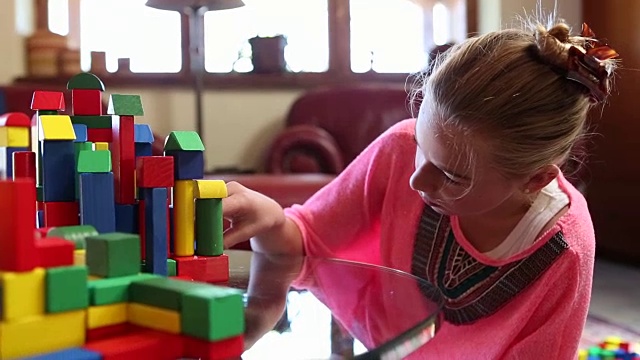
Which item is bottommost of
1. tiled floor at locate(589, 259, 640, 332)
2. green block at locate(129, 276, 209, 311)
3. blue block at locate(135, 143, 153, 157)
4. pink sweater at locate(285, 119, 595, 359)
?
tiled floor at locate(589, 259, 640, 332)

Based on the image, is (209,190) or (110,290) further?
(209,190)

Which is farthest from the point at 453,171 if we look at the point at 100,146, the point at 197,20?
the point at 197,20

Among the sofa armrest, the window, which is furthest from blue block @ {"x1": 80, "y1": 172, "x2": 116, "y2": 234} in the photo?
the window

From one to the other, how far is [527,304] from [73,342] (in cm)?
67

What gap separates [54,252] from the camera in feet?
1.64

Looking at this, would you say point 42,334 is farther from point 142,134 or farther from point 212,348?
point 142,134

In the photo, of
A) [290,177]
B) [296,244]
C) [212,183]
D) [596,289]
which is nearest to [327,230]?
[296,244]

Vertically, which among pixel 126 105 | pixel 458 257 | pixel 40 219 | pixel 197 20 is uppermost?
pixel 197 20

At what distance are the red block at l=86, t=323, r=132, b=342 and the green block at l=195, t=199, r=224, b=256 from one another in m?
0.22

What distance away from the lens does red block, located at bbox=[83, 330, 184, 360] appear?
490 millimetres

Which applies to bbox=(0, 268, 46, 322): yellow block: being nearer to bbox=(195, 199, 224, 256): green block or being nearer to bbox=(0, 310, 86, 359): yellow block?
bbox=(0, 310, 86, 359): yellow block

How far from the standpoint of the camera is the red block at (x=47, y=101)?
0.77 meters

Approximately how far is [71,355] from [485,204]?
63 cm

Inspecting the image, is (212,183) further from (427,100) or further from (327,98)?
(327,98)
